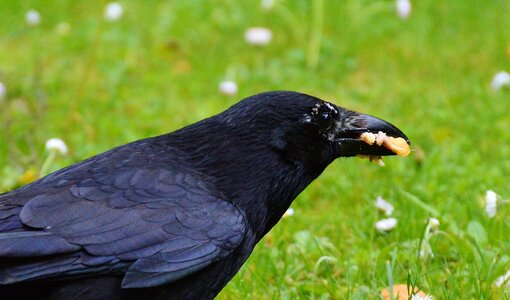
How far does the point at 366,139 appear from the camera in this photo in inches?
151

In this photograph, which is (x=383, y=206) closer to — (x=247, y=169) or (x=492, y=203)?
(x=492, y=203)

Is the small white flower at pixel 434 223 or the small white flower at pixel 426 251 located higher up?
the small white flower at pixel 434 223

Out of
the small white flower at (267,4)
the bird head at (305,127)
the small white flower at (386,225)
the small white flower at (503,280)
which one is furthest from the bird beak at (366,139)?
the small white flower at (267,4)

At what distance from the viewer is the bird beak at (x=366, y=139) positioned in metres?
3.83

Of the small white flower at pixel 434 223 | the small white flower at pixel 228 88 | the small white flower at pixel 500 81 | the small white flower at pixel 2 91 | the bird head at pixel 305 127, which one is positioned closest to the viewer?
the bird head at pixel 305 127

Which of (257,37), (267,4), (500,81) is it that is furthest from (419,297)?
(267,4)

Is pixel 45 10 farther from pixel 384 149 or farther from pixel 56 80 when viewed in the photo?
pixel 384 149

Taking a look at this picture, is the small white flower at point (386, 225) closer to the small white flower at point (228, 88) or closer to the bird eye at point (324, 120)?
the bird eye at point (324, 120)

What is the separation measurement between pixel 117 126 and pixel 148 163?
2.91 m

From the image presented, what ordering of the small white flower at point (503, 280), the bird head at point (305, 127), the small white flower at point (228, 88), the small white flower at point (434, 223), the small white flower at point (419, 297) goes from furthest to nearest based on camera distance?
the small white flower at point (228, 88) < the small white flower at point (434, 223) < the small white flower at point (503, 280) < the bird head at point (305, 127) < the small white flower at point (419, 297)

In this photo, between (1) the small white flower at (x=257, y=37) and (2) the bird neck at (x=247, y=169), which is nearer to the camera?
(2) the bird neck at (x=247, y=169)

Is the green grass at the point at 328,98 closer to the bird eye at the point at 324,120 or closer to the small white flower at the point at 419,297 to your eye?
the small white flower at the point at 419,297

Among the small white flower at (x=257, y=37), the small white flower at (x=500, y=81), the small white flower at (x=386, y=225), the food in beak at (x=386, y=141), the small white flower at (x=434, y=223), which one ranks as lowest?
the small white flower at (x=434, y=223)

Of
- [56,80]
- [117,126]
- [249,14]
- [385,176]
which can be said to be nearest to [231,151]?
[385,176]
